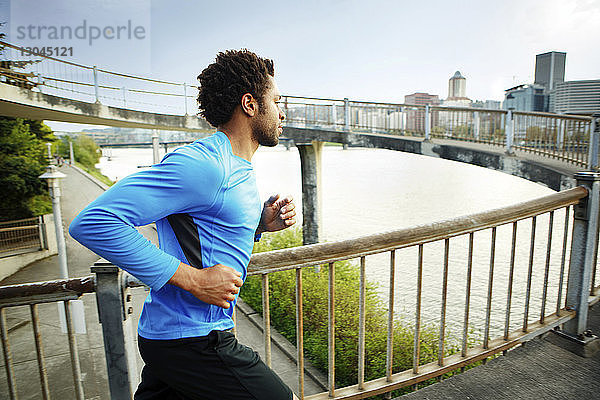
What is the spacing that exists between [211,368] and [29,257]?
50.7 ft

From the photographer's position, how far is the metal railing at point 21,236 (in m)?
12.8

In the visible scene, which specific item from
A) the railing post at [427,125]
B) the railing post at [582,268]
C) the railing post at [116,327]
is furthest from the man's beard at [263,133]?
the railing post at [427,125]

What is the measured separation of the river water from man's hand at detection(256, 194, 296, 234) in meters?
1.35

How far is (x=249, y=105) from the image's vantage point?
1.26 metres

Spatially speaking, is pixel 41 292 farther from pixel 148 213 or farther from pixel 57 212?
pixel 57 212

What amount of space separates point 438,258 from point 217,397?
16061mm

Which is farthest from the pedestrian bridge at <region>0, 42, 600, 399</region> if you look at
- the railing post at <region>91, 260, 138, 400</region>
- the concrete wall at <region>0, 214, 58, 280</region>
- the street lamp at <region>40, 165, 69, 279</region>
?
the concrete wall at <region>0, 214, 58, 280</region>

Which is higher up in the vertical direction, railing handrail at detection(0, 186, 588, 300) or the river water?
railing handrail at detection(0, 186, 588, 300)

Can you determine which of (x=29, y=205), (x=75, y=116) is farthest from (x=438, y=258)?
(x=29, y=205)

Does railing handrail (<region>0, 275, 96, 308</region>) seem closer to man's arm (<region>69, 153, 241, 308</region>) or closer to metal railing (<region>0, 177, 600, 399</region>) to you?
metal railing (<region>0, 177, 600, 399</region>)

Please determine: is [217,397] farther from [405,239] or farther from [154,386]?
[405,239]

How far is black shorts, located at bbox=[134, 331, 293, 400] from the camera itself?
116cm

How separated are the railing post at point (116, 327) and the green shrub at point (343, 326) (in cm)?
405

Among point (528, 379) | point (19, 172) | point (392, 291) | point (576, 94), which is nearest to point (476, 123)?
point (528, 379)
